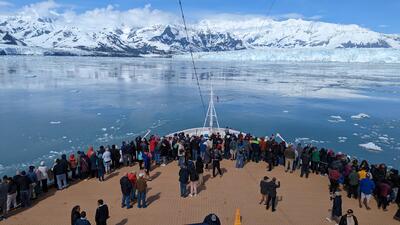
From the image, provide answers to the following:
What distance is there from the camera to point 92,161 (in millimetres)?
13297

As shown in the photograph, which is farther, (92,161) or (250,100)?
(250,100)

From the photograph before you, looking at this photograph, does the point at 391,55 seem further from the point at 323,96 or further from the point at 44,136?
the point at 44,136

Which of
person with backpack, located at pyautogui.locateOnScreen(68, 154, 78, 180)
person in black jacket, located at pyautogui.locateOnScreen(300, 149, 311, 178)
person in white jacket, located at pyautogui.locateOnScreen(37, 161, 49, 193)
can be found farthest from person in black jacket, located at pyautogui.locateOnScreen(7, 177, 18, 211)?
person in black jacket, located at pyautogui.locateOnScreen(300, 149, 311, 178)

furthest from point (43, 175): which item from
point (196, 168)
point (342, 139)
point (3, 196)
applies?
point (342, 139)

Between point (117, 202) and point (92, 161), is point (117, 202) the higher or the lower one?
the lower one

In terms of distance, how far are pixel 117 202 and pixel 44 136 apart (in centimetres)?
1711

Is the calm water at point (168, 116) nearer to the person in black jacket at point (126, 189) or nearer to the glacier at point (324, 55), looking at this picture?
the person in black jacket at point (126, 189)

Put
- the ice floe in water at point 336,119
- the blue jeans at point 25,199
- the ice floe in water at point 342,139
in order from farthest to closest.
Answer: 1. the ice floe in water at point 336,119
2. the ice floe in water at point 342,139
3. the blue jeans at point 25,199

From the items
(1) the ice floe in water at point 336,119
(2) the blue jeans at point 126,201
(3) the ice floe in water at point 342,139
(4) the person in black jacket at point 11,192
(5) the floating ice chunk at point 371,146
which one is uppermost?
(4) the person in black jacket at point 11,192

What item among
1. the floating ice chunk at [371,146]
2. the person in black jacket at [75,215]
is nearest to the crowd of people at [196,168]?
the person in black jacket at [75,215]

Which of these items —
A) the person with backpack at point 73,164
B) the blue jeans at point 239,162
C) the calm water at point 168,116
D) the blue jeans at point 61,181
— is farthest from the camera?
the calm water at point 168,116

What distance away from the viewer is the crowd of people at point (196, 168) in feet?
36.4

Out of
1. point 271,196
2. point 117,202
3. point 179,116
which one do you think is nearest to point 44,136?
point 179,116

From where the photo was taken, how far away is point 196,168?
1259 centimetres
